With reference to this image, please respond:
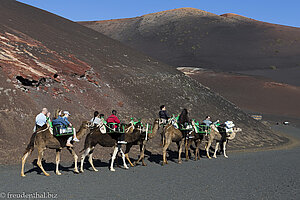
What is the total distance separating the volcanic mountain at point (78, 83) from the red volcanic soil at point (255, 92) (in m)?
32.5

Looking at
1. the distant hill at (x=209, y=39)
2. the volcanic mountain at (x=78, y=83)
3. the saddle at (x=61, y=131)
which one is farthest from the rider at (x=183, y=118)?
the distant hill at (x=209, y=39)

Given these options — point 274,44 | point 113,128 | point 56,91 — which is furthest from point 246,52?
point 113,128

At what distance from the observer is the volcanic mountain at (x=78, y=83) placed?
25127 mm

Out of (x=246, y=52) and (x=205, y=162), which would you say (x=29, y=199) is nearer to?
(x=205, y=162)

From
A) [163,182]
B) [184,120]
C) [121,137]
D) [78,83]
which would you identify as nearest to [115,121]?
[121,137]

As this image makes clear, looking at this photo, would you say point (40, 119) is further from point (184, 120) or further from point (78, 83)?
point (78, 83)

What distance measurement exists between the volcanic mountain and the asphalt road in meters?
5.70

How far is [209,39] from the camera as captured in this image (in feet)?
469

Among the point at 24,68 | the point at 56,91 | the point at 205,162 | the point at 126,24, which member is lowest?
the point at 205,162

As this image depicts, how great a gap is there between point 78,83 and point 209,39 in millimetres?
116696

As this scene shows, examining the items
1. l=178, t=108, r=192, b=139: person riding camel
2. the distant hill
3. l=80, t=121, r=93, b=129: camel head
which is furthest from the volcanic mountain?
the distant hill

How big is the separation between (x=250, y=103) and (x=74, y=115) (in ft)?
186

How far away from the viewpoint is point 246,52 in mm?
133125

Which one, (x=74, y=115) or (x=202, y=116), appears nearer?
(x=74, y=115)
